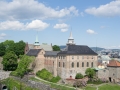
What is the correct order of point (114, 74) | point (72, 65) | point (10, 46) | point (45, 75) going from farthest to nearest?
point (10, 46) → point (45, 75) → point (72, 65) → point (114, 74)

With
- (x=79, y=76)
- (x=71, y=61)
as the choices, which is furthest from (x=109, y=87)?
(x=71, y=61)

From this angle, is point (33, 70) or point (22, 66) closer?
point (22, 66)

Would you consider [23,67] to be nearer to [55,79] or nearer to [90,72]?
[55,79]

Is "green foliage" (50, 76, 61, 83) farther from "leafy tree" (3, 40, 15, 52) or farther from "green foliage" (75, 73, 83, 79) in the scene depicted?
"leafy tree" (3, 40, 15, 52)

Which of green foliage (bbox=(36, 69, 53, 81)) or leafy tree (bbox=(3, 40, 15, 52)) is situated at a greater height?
leafy tree (bbox=(3, 40, 15, 52))

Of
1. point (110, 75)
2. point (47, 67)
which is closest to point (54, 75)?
point (47, 67)

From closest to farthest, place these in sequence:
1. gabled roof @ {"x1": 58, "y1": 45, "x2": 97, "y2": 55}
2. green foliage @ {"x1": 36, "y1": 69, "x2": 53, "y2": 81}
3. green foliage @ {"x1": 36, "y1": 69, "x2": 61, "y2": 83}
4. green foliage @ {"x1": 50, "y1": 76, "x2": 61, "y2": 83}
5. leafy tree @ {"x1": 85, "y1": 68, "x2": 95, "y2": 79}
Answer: leafy tree @ {"x1": 85, "y1": 68, "x2": 95, "y2": 79} → green foliage @ {"x1": 50, "y1": 76, "x2": 61, "y2": 83} → green foliage @ {"x1": 36, "y1": 69, "x2": 61, "y2": 83} → gabled roof @ {"x1": 58, "y1": 45, "x2": 97, "y2": 55} → green foliage @ {"x1": 36, "y1": 69, "x2": 53, "y2": 81}

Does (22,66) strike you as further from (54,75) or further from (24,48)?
(24,48)

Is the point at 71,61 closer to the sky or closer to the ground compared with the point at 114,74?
closer to the sky

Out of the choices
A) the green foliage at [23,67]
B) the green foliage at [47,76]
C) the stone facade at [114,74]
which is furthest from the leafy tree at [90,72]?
the green foliage at [23,67]

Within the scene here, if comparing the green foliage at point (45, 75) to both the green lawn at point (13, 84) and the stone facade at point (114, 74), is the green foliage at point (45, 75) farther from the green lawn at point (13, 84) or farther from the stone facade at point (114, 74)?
the stone facade at point (114, 74)

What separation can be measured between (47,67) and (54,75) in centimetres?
734

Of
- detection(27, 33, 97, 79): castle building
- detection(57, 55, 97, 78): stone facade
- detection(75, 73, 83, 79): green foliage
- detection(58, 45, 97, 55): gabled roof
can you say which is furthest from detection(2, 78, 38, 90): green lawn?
detection(58, 45, 97, 55): gabled roof

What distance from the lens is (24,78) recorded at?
268ft
